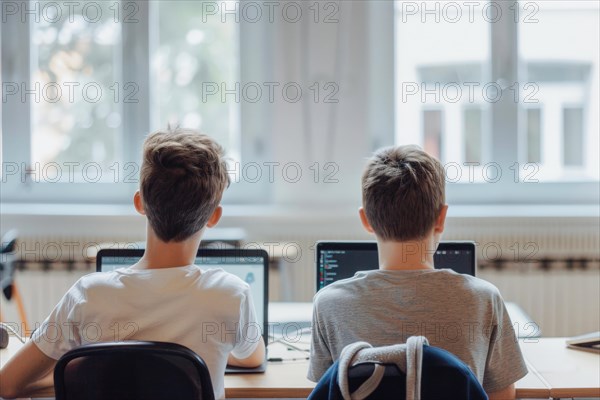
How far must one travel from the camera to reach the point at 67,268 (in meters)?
3.15

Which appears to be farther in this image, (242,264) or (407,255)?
(242,264)

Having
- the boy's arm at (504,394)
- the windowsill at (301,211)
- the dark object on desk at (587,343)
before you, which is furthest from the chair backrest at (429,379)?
the windowsill at (301,211)

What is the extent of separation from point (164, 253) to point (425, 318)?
561 mm

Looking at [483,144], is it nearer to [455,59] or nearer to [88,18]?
[455,59]

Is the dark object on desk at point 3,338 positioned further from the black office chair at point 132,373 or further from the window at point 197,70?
the window at point 197,70

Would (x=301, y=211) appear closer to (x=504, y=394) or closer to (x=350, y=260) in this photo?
(x=350, y=260)

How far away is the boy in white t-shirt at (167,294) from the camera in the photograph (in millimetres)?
1317

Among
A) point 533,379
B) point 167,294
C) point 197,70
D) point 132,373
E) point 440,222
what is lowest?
point 533,379

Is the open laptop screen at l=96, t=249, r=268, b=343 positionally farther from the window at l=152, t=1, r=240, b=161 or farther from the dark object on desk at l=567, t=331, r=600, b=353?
the window at l=152, t=1, r=240, b=161

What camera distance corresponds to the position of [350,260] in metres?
1.71

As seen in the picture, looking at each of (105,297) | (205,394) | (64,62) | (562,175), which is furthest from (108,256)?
(562,175)

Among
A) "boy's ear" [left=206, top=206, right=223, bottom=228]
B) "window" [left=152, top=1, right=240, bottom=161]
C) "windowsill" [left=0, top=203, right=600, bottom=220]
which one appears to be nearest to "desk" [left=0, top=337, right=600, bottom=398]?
"boy's ear" [left=206, top=206, right=223, bottom=228]

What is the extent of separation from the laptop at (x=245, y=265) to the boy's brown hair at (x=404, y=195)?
34cm

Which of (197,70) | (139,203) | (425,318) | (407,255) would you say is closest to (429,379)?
(425,318)
